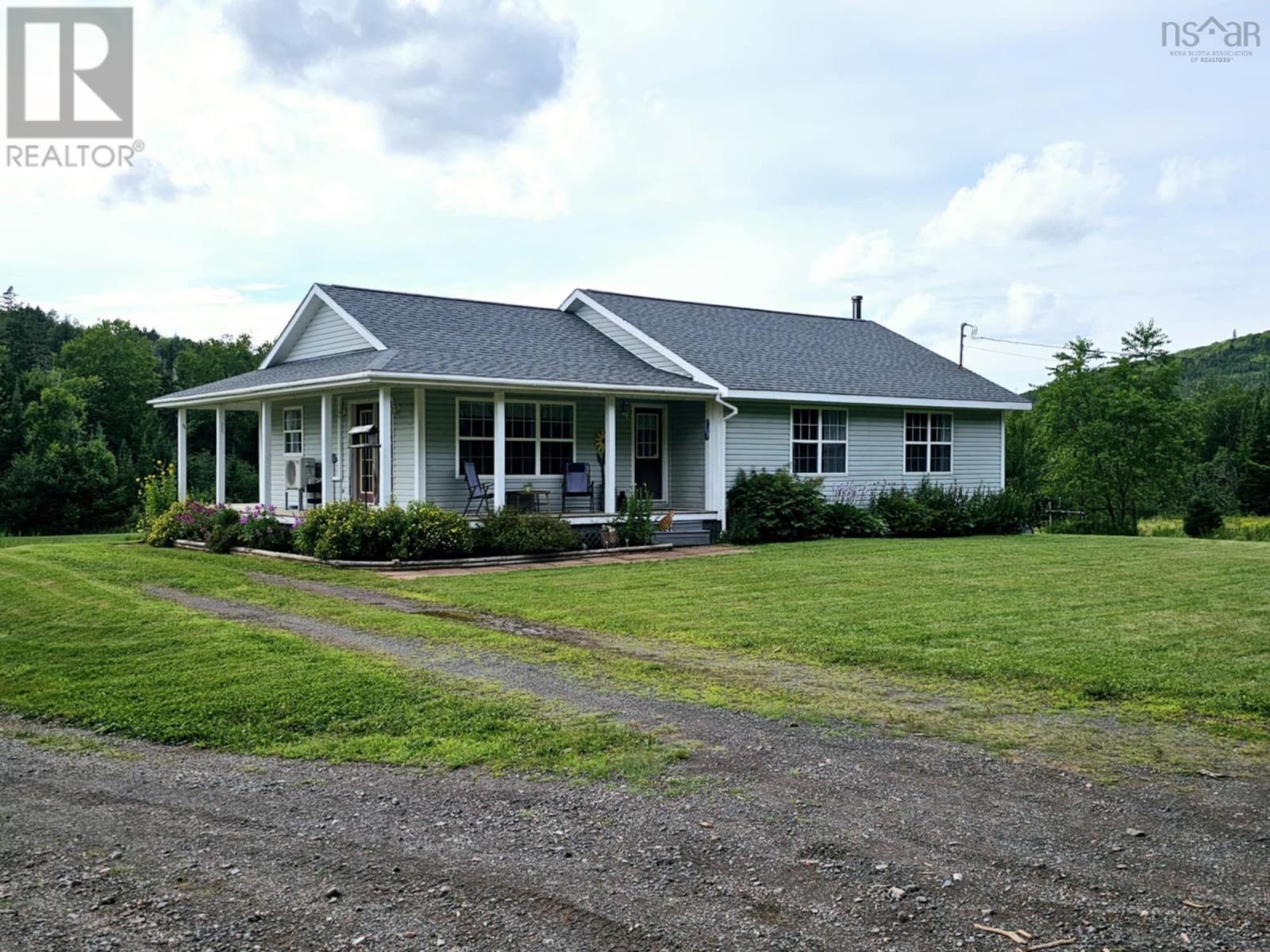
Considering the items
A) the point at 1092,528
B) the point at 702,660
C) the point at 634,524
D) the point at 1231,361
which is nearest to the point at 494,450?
the point at 634,524

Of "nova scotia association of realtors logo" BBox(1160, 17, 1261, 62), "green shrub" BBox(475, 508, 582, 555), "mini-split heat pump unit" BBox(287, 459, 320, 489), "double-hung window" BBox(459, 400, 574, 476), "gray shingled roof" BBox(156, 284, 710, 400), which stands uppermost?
"nova scotia association of realtors logo" BBox(1160, 17, 1261, 62)

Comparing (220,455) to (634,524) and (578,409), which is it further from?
(634,524)

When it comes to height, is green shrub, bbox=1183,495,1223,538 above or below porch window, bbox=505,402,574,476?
below

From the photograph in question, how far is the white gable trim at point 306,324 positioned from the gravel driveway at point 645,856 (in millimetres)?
13966

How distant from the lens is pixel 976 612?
10320 mm

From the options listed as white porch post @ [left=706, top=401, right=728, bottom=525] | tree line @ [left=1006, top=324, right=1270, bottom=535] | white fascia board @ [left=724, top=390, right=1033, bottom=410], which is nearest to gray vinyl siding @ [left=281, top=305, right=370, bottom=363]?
white porch post @ [left=706, top=401, right=728, bottom=525]

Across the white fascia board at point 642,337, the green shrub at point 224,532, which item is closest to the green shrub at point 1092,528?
the white fascia board at point 642,337

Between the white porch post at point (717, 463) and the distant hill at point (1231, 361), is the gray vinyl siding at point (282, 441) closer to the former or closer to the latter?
the white porch post at point (717, 463)

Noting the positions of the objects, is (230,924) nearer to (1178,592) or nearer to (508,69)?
(1178,592)

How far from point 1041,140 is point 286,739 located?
1979 cm

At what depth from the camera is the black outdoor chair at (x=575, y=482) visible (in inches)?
759

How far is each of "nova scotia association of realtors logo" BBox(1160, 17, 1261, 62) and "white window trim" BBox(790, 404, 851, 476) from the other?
30.4 feet

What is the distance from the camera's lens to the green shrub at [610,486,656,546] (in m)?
18.3

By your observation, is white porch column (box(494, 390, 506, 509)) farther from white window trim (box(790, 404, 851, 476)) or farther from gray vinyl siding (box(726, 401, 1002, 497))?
white window trim (box(790, 404, 851, 476))
